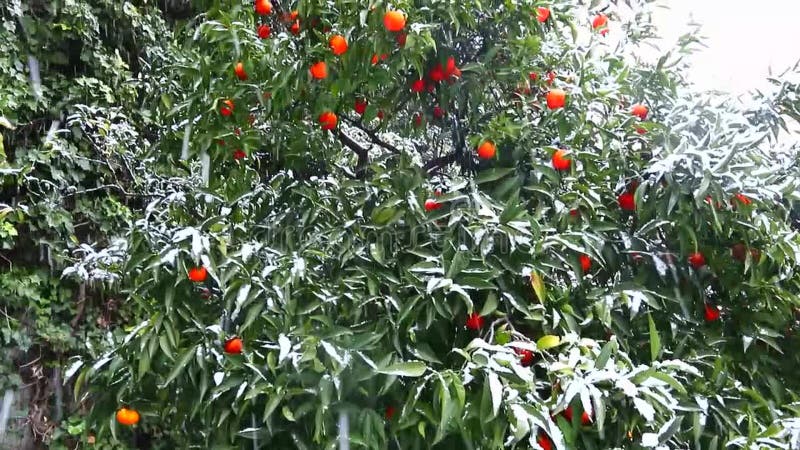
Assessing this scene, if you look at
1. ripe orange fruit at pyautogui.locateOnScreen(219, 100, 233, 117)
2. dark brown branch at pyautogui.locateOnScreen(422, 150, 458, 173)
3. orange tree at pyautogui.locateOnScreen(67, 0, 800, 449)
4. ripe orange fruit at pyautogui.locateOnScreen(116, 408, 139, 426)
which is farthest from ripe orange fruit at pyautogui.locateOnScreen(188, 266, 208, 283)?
dark brown branch at pyautogui.locateOnScreen(422, 150, 458, 173)

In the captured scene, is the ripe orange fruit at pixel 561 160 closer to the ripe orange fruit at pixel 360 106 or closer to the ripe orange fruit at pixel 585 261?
the ripe orange fruit at pixel 585 261

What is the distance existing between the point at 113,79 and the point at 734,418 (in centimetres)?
301

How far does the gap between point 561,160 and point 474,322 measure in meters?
0.37

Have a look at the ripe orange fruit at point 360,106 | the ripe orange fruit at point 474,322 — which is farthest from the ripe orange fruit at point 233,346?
the ripe orange fruit at point 360,106

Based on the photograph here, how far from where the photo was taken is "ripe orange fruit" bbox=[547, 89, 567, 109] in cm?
135

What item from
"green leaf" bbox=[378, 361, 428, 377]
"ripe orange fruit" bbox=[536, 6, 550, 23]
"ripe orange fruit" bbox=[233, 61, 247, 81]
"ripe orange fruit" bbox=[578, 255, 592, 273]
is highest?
"ripe orange fruit" bbox=[536, 6, 550, 23]

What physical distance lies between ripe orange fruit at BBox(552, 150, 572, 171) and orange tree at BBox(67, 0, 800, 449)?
11 millimetres

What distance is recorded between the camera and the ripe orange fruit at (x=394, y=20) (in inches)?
48.8

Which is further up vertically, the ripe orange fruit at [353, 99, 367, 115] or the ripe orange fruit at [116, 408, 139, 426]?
the ripe orange fruit at [353, 99, 367, 115]

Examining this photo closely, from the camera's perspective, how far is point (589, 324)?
1.28 metres

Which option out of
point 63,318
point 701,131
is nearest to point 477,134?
point 701,131

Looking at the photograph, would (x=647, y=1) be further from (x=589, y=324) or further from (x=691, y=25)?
(x=589, y=324)

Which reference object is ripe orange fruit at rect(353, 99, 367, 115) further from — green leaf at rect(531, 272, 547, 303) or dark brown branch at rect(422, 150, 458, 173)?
green leaf at rect(531, 272, 547, 303)

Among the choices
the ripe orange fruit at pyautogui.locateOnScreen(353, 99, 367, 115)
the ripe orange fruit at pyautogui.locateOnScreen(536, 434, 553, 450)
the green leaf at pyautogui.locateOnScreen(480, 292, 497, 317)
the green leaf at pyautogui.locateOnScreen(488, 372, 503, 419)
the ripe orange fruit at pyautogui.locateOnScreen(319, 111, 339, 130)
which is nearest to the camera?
the green leaf at pyautogui.locateOnScreen(488, 372, 503, 419)
